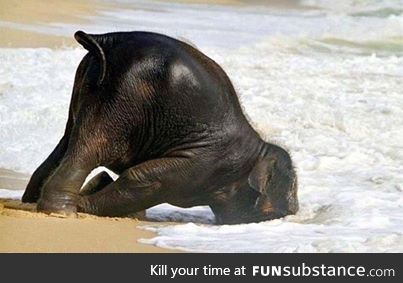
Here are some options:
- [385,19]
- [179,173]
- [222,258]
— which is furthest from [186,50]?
[385,19]

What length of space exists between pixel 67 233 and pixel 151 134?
89 centimetres

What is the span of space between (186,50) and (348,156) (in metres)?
3.34

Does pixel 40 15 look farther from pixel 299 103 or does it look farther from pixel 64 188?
pixel 64 188

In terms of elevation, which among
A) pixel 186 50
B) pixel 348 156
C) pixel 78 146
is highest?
pixel 186 50

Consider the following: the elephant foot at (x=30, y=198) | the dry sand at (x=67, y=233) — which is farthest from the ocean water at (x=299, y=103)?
the elephant foot at (x=30, y=198)

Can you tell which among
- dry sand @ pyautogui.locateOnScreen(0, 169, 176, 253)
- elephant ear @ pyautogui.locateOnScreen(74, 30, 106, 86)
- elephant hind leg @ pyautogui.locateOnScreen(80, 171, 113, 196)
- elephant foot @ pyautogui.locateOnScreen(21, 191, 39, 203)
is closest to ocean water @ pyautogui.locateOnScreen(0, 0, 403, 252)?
dry sand @ pyautogui.locateOnScreen(0, 169, 176, 253)

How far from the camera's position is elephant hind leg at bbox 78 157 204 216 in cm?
696

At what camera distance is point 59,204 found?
694cm

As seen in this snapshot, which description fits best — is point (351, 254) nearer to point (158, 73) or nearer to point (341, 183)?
point (158, 73)

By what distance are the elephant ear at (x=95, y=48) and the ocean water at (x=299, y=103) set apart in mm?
851

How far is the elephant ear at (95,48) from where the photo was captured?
7.01 metres

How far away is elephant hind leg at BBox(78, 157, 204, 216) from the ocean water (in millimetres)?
170

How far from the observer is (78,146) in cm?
696

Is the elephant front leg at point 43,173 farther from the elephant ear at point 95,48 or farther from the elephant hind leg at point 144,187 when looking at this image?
the elephant ear at point 95,48
